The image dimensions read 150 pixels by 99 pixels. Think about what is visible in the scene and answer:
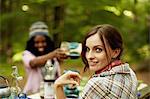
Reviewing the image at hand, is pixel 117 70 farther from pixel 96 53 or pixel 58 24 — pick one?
pixel 58 24

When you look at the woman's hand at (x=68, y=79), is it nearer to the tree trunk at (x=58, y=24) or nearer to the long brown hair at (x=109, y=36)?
the long brown hair at (x=109, y=36)

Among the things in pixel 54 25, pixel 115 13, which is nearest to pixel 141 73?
pixel 54 25

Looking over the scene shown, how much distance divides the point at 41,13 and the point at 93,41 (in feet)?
14.5

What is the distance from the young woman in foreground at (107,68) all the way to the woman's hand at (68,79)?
21cm

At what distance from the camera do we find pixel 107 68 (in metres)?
2.43

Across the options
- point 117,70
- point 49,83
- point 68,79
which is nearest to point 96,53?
point 117,70

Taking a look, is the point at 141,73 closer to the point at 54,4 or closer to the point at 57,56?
the point at 54,4

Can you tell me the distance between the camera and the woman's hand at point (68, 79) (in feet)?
8.70

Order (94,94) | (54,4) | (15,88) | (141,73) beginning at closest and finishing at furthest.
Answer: (94,94) → (15,88) → (54,4) → (141,73)

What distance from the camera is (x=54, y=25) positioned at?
691 centimetres

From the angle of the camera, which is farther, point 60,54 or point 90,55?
point 60,54

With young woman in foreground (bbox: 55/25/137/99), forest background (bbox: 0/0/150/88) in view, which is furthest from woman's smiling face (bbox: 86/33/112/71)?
forest background (bbox: 0/0/150/88)

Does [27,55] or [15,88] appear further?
[27,55]

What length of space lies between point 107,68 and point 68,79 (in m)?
0.34
